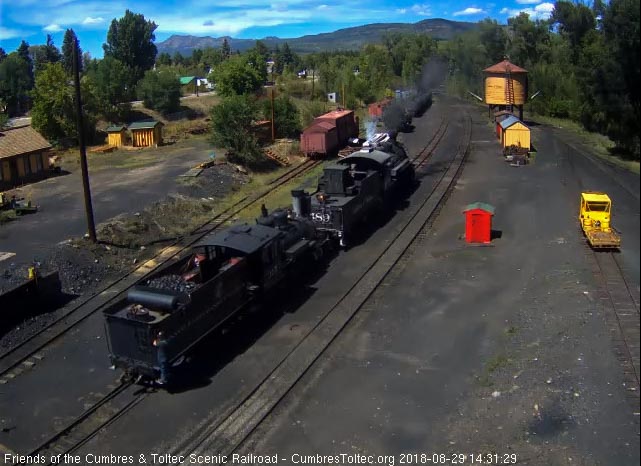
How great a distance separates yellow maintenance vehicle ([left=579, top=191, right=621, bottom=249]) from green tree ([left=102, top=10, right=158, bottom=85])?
240 feet

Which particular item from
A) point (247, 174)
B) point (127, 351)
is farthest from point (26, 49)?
point (127, 351)

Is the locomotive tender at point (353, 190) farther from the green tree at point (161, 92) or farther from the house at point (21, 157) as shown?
the green tree at point (161, 92)

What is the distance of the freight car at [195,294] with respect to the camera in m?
12.5

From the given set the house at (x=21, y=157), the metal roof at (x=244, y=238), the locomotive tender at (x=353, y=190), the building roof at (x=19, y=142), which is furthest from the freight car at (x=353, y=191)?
the building roof at (x=19, y=142)

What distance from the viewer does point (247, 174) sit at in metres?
36.5

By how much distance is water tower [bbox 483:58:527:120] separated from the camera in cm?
5062

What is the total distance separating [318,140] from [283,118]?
373 inches

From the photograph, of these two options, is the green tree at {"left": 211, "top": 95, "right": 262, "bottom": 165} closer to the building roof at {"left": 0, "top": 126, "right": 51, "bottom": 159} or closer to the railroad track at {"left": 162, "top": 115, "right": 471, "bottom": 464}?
the building roof at {"left": 0, "top": 126, "right": 51, "bottom": 159}

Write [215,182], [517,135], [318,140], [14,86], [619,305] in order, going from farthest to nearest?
[14,86]
[318,140]
[517,135]
[215,182]
[619,305]

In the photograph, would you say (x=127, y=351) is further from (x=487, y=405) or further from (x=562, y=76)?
(x=562, y=76)

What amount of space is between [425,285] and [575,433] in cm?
809

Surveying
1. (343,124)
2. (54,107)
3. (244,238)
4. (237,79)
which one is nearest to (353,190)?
(244,238)

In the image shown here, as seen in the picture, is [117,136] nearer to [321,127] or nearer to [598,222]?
[321,127]

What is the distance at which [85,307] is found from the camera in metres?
18.1
